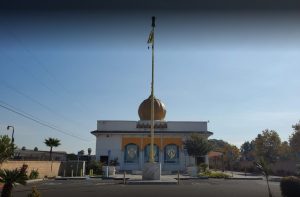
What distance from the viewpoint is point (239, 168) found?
209 ft

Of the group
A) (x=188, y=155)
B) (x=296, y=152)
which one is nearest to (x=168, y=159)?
(x=188, y=155)

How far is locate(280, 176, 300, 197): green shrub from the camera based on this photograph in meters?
14.4

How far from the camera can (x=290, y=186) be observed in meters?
14.7

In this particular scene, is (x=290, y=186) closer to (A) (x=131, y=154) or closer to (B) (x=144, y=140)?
(B) (x=144, y=140)

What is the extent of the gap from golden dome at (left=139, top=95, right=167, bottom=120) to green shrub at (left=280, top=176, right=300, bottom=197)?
39312 mm

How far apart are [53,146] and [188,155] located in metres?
19.0

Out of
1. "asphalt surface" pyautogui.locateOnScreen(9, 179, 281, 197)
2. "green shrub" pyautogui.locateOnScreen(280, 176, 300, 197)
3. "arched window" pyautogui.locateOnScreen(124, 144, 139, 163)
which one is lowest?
"asphalt surface" pyautogui.locateOnScreen(9, 179, 281, 197)

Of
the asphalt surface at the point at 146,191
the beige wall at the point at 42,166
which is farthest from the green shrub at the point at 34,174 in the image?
the asphalt surface at the point at 146,191

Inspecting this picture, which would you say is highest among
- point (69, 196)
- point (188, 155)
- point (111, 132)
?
point (111, 132)

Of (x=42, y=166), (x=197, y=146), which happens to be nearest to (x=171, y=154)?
(x=197, y=146)

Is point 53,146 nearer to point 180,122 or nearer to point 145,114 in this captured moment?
point 145,114

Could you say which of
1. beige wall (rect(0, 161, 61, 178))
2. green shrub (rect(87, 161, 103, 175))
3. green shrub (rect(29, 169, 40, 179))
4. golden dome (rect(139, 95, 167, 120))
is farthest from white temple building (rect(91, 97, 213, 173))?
green shrub (rect(29, 169, 40, 179))

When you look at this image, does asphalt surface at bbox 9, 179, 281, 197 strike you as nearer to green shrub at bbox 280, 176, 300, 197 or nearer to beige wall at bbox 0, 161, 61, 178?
green shrub at bbox 280, 176, 300, 197

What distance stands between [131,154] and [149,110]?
23.6 feet
